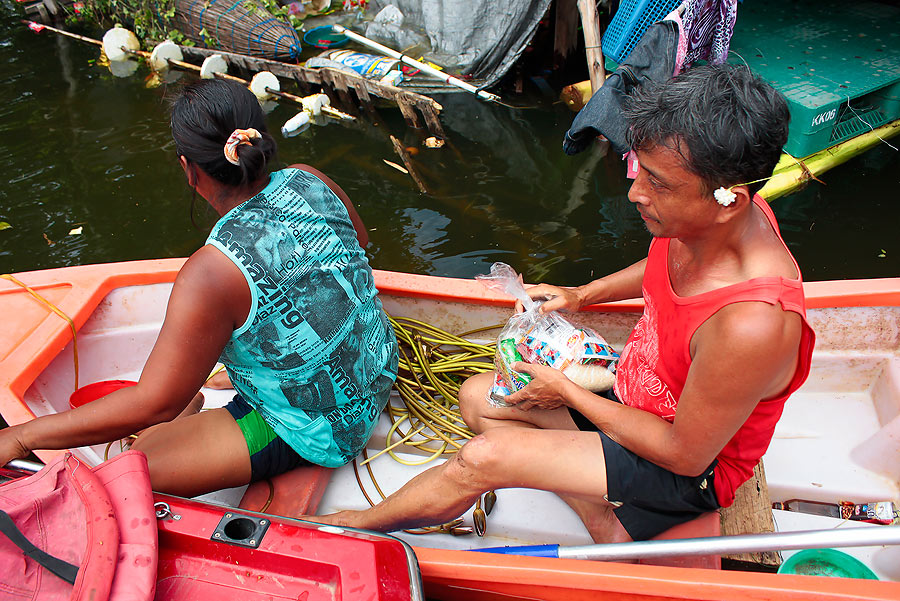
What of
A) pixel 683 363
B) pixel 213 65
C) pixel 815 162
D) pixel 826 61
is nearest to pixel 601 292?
pixel 683 363

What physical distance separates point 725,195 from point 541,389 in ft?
2.84

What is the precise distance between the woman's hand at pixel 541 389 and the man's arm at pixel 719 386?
0.20m

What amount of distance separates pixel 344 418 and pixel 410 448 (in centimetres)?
51

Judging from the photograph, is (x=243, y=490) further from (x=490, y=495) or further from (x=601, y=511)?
(x=601, y=511)

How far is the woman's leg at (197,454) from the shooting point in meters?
2.11

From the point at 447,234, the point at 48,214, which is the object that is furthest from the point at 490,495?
the point at 48,214

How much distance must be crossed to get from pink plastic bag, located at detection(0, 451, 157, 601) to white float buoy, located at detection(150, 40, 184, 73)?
772 centimetres

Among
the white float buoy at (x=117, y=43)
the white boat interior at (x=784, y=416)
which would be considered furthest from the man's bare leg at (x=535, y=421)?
the white float buoy at (x=117, y=43)

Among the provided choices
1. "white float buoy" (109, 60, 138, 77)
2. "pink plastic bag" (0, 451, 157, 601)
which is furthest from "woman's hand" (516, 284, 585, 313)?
"white float buoy" (109, 60, 138, 77)

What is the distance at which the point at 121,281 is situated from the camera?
2924 millimetres

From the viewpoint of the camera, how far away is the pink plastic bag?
148 centimetres

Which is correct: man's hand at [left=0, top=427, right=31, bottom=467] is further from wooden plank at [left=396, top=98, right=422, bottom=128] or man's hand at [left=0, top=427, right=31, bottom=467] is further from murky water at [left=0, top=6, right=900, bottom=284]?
wooden plank at [left=396, top=98, right=422, bottom=128]

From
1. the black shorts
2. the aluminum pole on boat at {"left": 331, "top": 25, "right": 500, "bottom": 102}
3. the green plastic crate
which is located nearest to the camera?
the black shorts

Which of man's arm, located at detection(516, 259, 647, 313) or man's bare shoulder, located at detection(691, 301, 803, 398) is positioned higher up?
man's bare shoulder, located at detection(691, 301, 803, 398)
